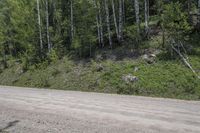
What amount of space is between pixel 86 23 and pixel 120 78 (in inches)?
418

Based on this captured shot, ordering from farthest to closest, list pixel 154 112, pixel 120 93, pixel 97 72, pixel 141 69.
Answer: pixel 97 72, pixel 141 69, pixel 120 93, pixel 154 112

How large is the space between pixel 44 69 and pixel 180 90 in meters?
16.8

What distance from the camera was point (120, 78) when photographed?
2361cm

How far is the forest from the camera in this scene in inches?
868

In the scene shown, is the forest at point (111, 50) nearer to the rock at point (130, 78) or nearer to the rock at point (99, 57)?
the rock at point (130, 78)

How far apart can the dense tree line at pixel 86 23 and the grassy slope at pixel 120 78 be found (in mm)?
2792

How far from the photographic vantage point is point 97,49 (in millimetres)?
31203

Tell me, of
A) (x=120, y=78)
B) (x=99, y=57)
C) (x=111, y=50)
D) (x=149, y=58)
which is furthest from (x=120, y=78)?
(x=111, y=50)

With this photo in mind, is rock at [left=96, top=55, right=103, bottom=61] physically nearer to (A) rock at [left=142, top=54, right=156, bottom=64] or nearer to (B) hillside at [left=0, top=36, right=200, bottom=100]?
(B) hillside at [left=0, top=36, right=200, bottom=100]

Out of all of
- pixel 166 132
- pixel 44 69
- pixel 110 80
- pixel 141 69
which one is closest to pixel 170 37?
pixel 141 69

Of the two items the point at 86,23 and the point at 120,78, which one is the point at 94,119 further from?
the point at 86,23

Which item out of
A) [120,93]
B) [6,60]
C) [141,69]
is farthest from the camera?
[6,60]

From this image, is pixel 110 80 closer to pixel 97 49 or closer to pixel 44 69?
pixel 97 49

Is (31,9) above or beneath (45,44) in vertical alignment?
above
